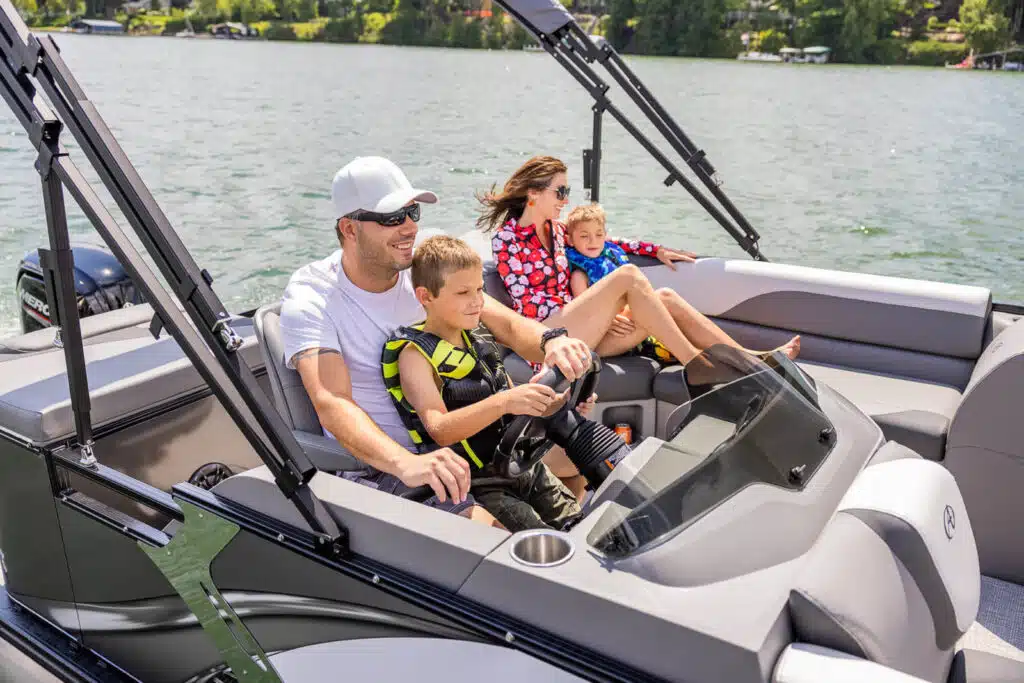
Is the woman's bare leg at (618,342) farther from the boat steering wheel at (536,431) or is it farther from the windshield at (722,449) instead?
the windshield at (722,449)

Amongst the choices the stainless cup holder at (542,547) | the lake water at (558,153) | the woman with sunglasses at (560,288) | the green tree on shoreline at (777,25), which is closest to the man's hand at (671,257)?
the woman with sunglasses at (560,288)

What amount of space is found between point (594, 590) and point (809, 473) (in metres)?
0.43

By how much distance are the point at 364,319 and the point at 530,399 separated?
1.47 ft

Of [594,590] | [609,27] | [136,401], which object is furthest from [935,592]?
[609,27]

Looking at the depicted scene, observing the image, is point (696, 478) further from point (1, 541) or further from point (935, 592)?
point (1, 541)

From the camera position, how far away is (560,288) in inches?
110

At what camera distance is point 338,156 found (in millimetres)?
13820

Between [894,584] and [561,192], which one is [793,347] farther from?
[894,584]

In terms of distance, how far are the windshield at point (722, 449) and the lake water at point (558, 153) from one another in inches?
102

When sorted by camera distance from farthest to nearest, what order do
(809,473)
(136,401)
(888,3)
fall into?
(888,3) < (136,401) < (809,473)

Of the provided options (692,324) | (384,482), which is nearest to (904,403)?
(692,324)

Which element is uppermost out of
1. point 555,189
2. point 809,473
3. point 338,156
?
point 555,189

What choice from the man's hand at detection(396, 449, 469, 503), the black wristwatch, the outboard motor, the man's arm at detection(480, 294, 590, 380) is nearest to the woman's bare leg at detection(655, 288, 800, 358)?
the man's arm at detection(480, 294, 590, 380)

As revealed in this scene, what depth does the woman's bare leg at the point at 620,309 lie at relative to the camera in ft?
8.45
